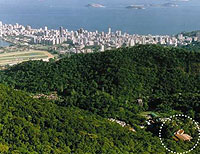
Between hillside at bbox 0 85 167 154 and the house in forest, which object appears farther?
the house in forest

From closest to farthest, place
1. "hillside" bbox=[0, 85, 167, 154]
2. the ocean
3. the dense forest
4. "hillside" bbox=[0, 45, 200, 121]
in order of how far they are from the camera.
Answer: "hillside" bbox=[0, 85, 167, 154] → the dense forest → "hillside" bbox=[0, 45, 200, 121] → the ocean

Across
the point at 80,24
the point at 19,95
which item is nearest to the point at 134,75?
the point at 19,95

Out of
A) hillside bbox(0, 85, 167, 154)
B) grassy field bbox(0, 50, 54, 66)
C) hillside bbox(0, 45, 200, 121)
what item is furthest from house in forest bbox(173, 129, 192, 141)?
grassy field bbox(0, 50, 54, 66)

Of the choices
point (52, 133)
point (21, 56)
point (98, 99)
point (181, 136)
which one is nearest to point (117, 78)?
point (98, 99)

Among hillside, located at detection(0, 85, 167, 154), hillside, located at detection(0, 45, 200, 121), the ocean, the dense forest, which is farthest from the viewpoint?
the ocean

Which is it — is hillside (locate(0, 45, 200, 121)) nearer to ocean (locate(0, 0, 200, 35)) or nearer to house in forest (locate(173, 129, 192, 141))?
house in forest (locate(173, 129, 192, 141))

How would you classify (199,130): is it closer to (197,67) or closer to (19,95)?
(19,95)

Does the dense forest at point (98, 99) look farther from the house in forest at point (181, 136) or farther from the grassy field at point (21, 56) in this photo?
the grassy field at point (21, 56)
